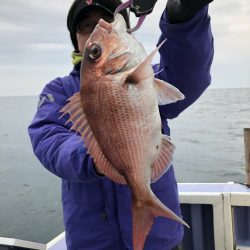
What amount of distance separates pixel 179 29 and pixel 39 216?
1105 cm

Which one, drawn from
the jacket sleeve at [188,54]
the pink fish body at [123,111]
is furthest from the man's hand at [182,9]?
the pink fish body at [123,111]

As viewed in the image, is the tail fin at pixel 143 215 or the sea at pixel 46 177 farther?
the sea at pixel 46 177

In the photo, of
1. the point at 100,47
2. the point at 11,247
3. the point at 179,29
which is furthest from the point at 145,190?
the point at 11,247

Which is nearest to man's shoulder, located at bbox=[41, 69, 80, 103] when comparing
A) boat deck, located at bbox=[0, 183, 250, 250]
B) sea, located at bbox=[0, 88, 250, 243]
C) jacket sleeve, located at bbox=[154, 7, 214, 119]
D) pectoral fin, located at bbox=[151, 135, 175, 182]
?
jacket sleeve, located at bbox=[154, 7, 214, 119]

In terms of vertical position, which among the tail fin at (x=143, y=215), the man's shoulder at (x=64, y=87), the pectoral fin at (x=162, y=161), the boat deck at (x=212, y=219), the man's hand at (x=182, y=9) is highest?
the man's hand at (x=182, y=9)

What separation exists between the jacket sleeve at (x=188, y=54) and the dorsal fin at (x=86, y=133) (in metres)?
0.55

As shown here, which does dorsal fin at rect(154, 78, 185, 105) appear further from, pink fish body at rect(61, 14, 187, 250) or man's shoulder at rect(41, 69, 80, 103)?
man's shoulder at rect(41, 69, 80, 103)

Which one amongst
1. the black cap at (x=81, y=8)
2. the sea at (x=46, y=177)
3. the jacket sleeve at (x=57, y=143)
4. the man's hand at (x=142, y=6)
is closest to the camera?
the man's hand at (x=142, y=6)

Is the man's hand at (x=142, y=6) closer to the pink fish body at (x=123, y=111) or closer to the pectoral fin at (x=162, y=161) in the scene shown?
the pink fish body at (x=123, y=111)

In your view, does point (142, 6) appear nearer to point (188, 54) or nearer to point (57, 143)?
point (188, 54)

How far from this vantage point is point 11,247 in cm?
344

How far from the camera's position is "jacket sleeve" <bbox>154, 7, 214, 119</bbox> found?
1700 millimetres

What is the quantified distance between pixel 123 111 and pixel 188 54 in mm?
511

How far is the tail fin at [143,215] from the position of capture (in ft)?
4.89
